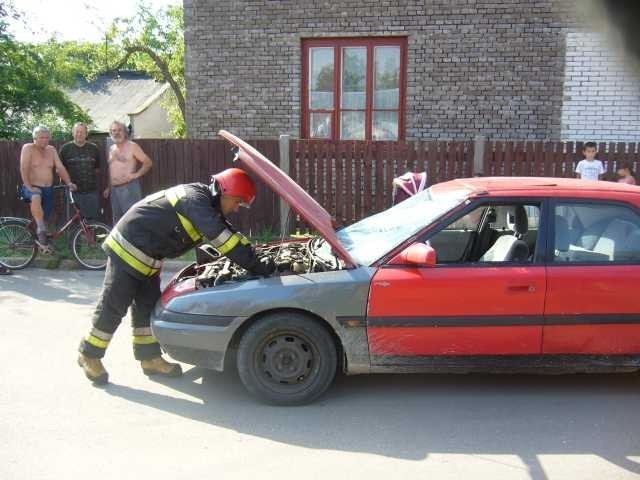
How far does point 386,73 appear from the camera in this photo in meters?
11.7

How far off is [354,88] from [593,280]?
8548 millimetres

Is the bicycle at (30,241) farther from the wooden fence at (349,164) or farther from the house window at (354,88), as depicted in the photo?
the house window at (354,88)

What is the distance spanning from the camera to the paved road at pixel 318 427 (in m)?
3.23

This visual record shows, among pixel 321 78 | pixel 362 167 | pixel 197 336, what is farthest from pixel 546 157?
pixel 197 336

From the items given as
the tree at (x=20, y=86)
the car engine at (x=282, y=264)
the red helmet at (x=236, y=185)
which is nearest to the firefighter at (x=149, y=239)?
the red helmet at (x=236, y=185)

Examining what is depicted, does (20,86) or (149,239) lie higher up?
(20,86)

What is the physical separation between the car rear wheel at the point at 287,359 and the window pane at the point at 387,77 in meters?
8.50

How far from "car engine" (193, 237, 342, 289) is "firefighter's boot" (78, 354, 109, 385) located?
→ 91cm

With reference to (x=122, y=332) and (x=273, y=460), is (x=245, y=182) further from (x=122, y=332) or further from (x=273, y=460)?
(x=122, y=332)

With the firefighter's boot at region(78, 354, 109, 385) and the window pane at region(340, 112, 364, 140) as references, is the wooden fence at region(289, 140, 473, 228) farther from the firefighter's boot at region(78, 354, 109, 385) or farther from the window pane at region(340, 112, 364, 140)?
the firefighter's boot at region(78, 354, 109, 385)

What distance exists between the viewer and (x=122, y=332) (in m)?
5.58

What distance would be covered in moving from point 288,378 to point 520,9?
9.22 meters

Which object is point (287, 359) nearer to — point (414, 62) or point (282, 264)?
point (282, 264)

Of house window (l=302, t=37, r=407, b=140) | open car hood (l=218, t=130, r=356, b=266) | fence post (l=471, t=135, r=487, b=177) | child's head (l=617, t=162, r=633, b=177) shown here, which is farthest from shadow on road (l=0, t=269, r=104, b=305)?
child's head (l=617, t=162, r=633, b=177)
